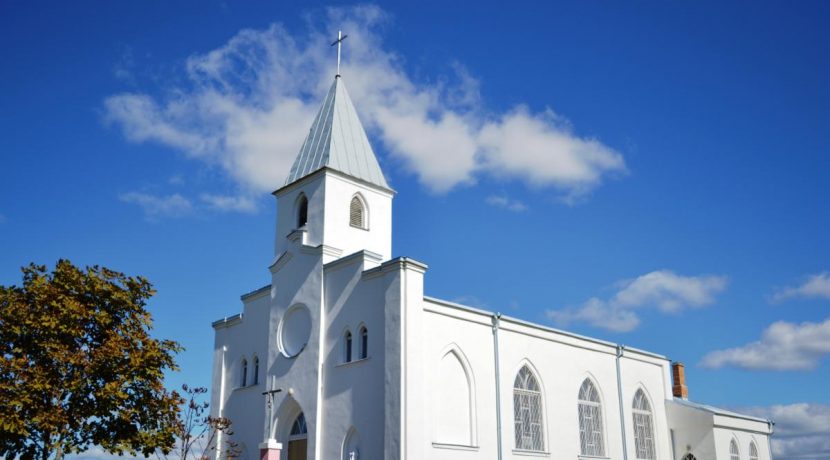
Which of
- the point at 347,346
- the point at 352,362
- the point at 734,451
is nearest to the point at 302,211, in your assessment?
the point at 347,346

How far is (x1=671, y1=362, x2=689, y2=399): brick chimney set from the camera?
1515 inches

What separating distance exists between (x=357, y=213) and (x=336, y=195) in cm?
116

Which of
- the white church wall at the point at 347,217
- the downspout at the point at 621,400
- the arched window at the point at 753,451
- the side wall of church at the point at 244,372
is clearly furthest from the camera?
the arched window at the point at 753,451

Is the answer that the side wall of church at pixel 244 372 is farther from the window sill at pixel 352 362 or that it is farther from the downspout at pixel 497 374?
the downspout at pixel 497 374

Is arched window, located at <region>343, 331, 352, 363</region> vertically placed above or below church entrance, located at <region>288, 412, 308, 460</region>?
above

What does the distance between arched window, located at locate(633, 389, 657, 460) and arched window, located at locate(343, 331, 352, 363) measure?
1418 centimetres

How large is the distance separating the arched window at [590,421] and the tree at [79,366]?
50.1ft

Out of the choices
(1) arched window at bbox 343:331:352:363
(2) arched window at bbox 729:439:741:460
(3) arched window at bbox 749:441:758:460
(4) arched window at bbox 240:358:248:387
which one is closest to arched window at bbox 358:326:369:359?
(1) arched window at bbox 343:331:352:363

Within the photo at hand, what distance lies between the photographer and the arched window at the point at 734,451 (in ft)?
115

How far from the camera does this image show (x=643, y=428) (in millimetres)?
33750

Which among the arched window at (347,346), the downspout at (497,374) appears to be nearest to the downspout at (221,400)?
the arched window at (347,346)

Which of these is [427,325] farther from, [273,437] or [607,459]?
[607,459]

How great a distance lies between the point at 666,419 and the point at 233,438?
60.7 feet

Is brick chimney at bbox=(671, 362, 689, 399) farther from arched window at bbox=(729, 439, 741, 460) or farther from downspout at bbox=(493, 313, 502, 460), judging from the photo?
downspout at bbox=(493, 313, 502, 460)
